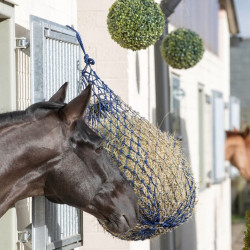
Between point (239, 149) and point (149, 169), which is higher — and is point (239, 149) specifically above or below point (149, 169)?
above

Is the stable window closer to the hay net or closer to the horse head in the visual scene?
the horse head

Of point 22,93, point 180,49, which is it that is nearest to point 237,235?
point 180,49

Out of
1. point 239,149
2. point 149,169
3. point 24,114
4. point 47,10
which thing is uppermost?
point 47,10

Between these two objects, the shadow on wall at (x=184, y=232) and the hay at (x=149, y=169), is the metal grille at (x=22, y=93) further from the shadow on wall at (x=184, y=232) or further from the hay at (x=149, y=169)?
the shadow on wall at (x=184, y=232)

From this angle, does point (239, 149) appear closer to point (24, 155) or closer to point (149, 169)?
point (149, 169)

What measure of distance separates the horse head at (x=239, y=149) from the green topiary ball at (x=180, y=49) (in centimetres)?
528

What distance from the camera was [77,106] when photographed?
3.57 m

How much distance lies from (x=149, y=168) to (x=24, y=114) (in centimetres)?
103

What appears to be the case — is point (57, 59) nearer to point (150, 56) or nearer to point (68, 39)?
point (68, 39)

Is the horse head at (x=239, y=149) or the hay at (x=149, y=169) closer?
the hay at (x=149, y=169)

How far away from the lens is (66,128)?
3660 millimetres

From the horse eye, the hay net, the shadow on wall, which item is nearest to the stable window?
the shadow on wall

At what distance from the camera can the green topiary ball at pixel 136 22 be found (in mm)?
5207

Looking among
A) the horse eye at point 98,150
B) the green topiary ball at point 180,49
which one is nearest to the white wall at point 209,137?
the green topiary ball at point 180,49
